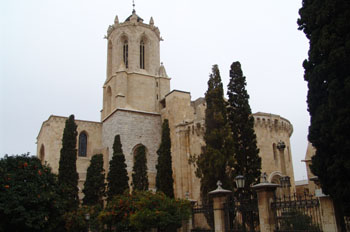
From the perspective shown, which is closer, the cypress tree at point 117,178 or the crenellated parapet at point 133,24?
the cypress tree at point 117,178

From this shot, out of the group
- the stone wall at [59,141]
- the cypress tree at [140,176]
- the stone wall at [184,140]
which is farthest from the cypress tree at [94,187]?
the stone wall at [184,140]

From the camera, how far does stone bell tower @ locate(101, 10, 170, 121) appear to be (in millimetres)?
32406

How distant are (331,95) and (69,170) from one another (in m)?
18.6

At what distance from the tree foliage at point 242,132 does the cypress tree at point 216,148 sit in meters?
0.67

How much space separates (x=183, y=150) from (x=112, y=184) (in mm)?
6726

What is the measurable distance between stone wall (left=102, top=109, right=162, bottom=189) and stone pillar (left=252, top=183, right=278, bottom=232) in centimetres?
2006

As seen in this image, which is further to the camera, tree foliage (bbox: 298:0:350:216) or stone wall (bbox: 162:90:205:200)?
stone wall (bbox: 162:90:205:200)

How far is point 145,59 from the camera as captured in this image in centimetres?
3484

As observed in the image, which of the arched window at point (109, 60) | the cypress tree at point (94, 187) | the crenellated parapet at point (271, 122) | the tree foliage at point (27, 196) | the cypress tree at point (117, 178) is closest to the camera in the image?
the tree foliage at point (27, 196)

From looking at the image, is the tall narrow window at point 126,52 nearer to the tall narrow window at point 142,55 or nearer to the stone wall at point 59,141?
the tall narrow window at point 142,55

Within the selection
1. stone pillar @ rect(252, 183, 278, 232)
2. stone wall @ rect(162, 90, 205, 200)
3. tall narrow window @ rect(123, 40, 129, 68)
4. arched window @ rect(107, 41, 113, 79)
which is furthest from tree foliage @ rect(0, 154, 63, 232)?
arched window @ rect(107, 41, 113, 79)

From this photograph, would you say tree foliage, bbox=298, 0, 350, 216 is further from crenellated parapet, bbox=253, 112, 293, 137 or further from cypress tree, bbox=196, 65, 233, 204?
crenellated parapet, bbox=253, 112, 293, 137

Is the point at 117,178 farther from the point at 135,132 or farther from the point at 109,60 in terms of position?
the point at 109,60

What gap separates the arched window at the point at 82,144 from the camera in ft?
105
